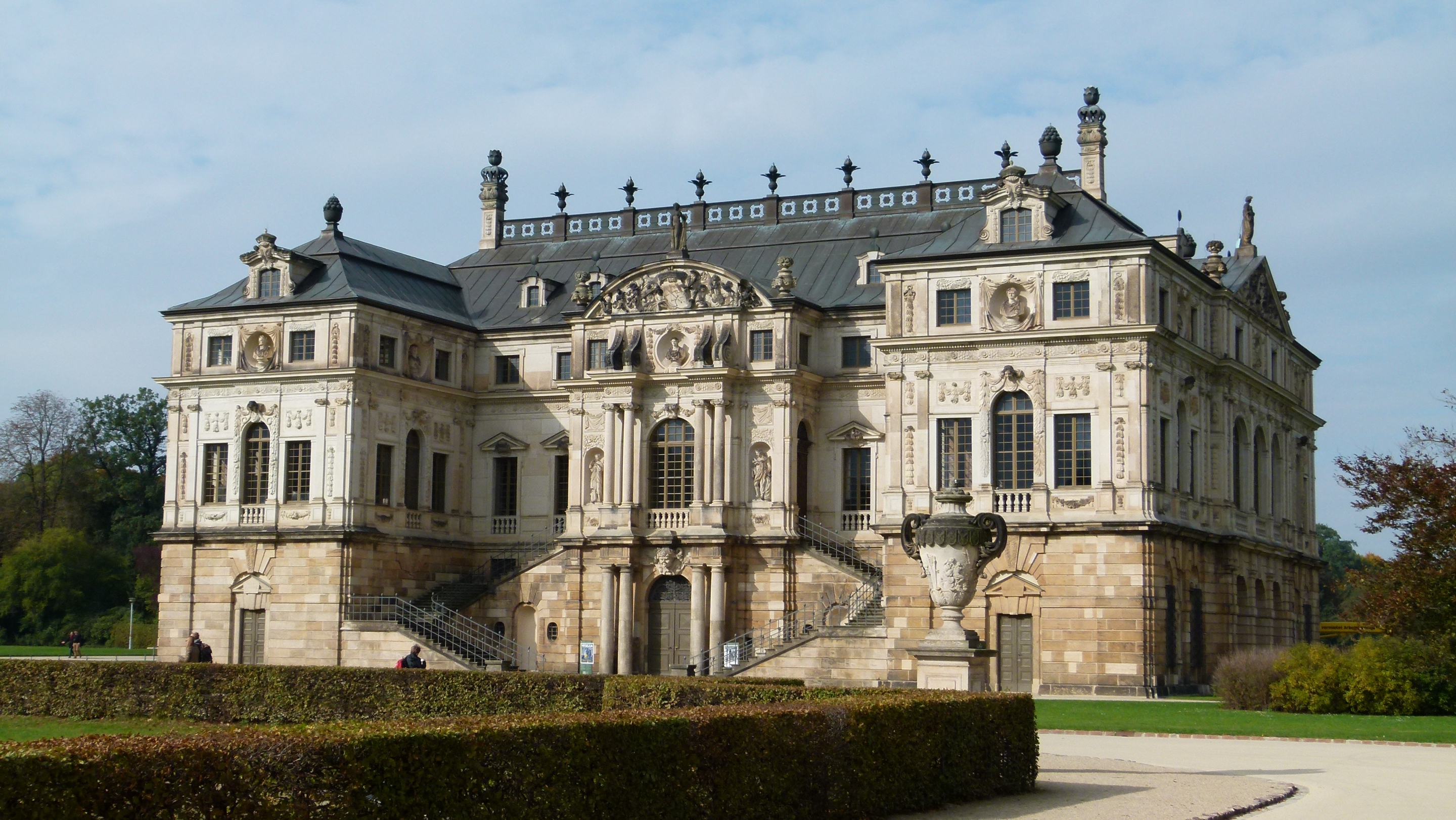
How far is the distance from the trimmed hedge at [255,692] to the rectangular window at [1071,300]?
2069 centimetres

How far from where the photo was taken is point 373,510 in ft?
173

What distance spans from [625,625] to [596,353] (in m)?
8.51

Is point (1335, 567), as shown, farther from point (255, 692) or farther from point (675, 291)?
point (255, 692)

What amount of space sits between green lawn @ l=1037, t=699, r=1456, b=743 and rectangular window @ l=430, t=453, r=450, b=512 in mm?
23843

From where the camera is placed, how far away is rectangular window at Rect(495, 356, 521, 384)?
57.4 meters

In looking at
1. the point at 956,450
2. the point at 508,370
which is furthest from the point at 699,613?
the point at 508,370

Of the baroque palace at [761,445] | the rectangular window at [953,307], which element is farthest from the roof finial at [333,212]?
the rectangular window at [953,307]

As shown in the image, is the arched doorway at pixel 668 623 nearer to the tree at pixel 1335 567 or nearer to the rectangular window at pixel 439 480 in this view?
the rectangular window at pixel 439 480

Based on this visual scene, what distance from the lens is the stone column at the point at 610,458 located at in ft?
170

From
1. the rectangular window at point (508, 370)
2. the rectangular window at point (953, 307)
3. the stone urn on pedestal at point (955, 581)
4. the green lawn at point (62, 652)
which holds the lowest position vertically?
the green lawn at point (62, 652)

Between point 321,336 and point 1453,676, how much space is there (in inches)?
1313

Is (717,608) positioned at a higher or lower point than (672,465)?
lower

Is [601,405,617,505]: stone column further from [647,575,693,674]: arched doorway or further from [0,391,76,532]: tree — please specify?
[0,391,76,532]: tree

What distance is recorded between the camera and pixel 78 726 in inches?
1254
